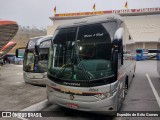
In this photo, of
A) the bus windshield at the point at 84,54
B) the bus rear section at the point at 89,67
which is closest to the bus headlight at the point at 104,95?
the bus rear section at the point at 89,67

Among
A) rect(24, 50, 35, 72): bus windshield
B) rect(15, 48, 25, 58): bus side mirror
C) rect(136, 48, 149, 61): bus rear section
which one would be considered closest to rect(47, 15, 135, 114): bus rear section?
rect(24, 50, 35, 72): bus windshield

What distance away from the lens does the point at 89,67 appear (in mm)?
5387

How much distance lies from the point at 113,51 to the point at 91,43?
727 millimetres

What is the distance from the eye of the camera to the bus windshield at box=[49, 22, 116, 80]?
5.31 m

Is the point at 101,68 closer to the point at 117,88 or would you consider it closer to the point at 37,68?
the point at 117,88

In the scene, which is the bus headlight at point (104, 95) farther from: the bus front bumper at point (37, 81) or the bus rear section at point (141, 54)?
the bus rear section at point (141, 54)

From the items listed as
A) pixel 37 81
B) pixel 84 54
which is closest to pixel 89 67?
pixel 84 54

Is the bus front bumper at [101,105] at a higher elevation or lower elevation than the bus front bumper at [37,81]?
higher

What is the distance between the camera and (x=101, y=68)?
17.4 ft

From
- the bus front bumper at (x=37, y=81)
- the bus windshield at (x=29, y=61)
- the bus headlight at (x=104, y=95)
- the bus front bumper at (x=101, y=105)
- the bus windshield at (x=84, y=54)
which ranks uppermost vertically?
the bus windshield at (x=84, y=54)

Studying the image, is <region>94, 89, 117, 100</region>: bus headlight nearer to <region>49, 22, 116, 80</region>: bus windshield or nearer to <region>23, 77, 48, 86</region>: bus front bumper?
<region>49, 22, 116, 80</region>: bus windshield

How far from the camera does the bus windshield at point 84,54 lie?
5.31 m

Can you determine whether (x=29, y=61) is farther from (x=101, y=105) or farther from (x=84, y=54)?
(x=101, y=105)

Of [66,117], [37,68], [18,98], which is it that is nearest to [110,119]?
[66,117]
